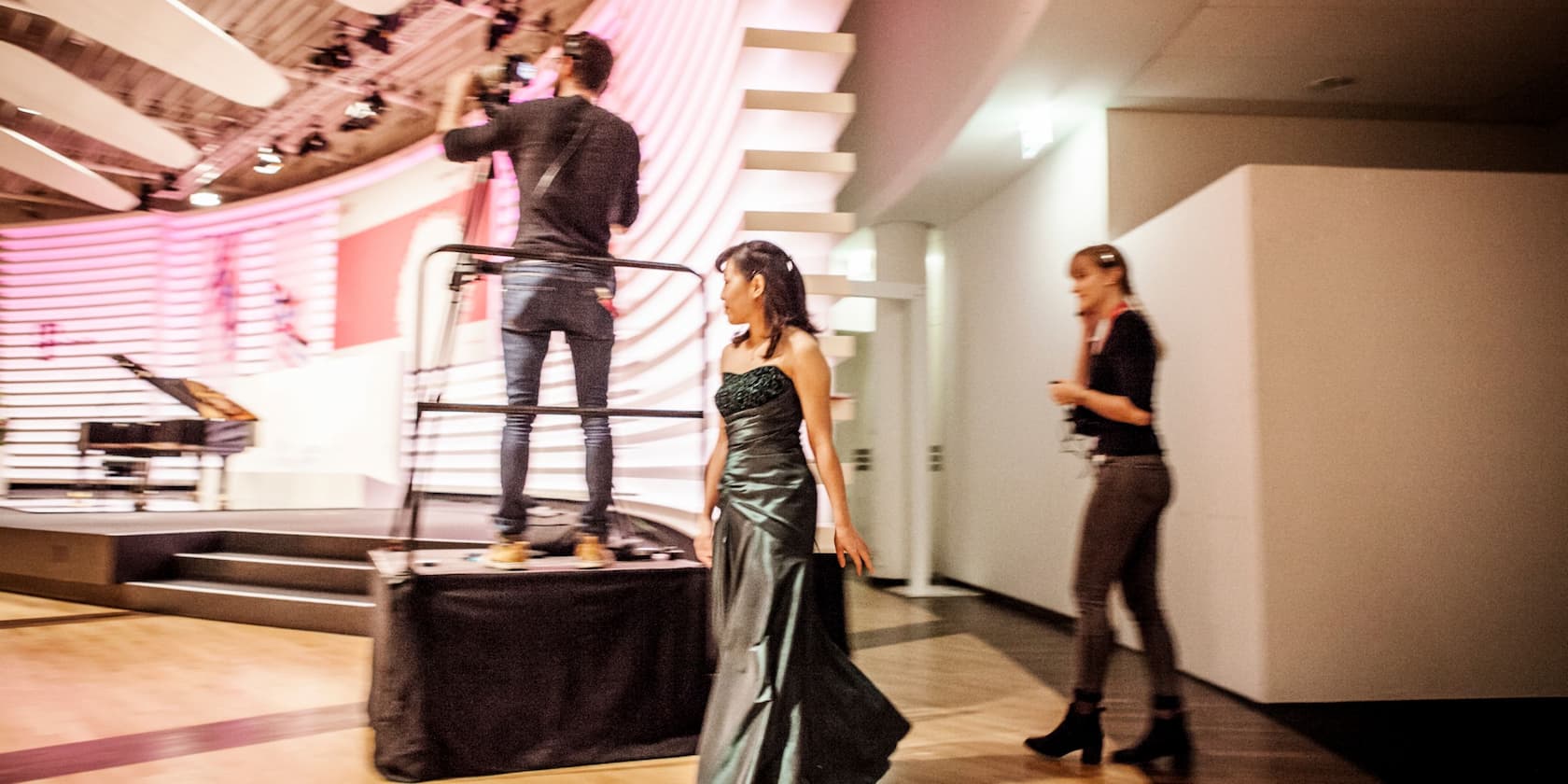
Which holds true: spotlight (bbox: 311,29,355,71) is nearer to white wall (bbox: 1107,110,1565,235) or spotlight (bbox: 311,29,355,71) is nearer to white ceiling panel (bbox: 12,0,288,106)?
white ceiling panel (bbox: 12,0,288,106)

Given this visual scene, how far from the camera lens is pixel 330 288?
9984 millimetres

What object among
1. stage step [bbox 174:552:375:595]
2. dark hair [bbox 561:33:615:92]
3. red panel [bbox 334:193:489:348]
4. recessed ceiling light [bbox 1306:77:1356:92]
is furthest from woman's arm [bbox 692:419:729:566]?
red panel [bbox 334:193:489:348]

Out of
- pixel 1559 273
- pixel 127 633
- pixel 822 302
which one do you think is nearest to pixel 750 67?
pixel 822 302

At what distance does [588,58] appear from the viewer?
2.88 metres

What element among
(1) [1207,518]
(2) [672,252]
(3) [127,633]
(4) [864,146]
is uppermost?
(4) [864,146]

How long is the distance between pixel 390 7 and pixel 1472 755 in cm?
594

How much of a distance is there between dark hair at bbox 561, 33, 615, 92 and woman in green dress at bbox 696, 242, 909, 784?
1074mm

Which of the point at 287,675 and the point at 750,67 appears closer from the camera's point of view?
the point at 287,675

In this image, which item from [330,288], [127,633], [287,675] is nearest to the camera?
[287,675]

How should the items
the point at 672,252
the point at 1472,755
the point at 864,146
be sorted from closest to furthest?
the point at 1472,755 → the point at 672,252 → the point at 864,146

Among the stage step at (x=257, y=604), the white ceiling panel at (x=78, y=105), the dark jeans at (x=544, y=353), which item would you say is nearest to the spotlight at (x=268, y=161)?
the white ceiling panel at (x=78, y=105)

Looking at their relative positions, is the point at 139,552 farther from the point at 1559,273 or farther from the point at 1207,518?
the point at 1559,273

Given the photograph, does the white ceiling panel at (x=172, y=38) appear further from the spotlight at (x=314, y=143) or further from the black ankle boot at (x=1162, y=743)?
the black ankle boot at (x=1162, y=743)

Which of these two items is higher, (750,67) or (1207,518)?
(750,67)
